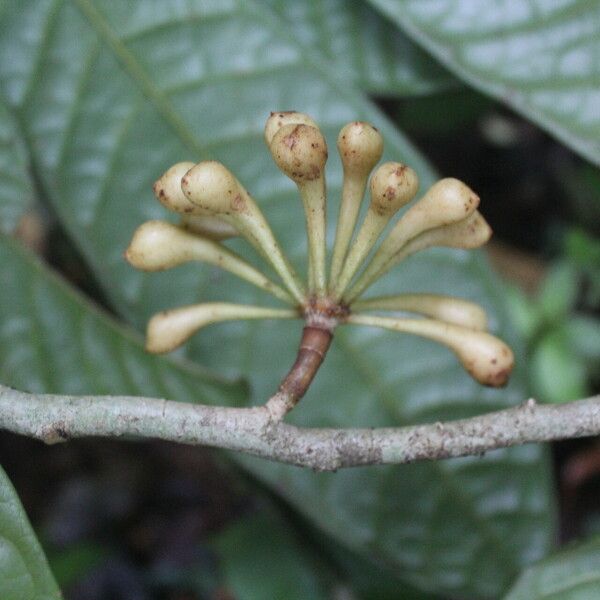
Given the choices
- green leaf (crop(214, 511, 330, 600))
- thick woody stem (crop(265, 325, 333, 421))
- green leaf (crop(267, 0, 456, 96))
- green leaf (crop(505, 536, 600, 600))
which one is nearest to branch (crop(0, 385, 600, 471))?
thick woody stem (crop(265, 325, 333, 421))

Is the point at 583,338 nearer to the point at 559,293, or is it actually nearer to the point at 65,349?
the point at 559,293

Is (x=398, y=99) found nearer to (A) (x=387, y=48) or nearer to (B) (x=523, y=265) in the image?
(B) (x=523, y=265)

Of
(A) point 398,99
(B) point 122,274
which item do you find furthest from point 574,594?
(A) point 398,99

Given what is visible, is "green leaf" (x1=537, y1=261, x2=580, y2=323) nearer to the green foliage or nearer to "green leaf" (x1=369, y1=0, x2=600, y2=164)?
the green foliage

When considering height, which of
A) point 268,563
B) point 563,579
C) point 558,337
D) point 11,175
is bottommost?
point 268,563

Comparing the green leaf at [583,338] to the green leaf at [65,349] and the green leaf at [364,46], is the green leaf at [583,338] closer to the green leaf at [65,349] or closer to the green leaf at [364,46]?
the green leaf at [364,46]

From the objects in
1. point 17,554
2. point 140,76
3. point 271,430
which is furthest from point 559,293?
point 17,554
